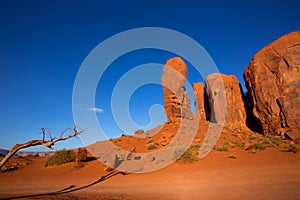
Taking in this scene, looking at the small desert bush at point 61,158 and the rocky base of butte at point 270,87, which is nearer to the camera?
the small desert bush at point 61,158

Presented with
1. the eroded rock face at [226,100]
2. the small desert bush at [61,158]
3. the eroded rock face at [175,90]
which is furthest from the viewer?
the eroded rock face at [226,100]

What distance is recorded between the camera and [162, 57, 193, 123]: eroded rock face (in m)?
25.0

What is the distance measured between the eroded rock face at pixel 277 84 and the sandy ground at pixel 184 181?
15698 millimetres

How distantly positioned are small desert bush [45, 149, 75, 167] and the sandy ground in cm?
83

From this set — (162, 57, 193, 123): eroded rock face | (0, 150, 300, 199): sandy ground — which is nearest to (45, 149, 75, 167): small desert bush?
(0, 150, 300, 199): sandy ground

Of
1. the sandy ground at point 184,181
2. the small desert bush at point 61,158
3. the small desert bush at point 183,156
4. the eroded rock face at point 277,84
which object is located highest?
the eroded rock face at point 277,84

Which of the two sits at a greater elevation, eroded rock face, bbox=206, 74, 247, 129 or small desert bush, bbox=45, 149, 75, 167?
eroded rock face, bbox=206, 74, 247, 129

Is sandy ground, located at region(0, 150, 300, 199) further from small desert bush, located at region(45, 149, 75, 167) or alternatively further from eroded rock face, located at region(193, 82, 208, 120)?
eroded rock face, located at region(193, 82, 208, 120)

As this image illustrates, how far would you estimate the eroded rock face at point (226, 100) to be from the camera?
3381 centimetres

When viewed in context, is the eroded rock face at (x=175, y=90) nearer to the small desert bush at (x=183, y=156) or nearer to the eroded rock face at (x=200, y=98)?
the small desert bush at (x=183, y=156)

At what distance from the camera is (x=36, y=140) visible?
6117 millimetres

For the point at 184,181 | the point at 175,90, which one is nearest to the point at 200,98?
the point at 175,90

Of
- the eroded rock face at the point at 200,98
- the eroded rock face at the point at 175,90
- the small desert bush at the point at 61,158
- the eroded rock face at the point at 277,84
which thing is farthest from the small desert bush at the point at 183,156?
the eroded rock face at the point at 200,98

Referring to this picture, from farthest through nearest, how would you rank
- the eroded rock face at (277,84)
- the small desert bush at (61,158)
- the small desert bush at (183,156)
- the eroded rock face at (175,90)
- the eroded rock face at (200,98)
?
the eroded rock face at (200,98) → the eroded rock face at (175,90) → the eroded rock face at (277,84) → the small desert bush at (61,158) → the small desert bush at (183,156)
